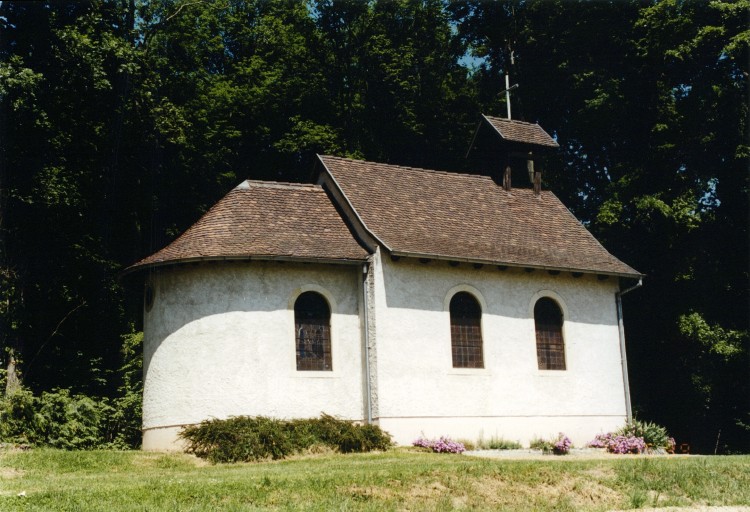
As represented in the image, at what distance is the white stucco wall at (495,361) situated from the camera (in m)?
23.5

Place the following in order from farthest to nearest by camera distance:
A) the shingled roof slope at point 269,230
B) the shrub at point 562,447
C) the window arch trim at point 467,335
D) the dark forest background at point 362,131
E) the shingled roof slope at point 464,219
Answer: the dark forest background at point 362,131 < the shingled roof slope at point 464,219 < the window arch trim at point 467,335 < the shrub at point 562,447 < the shingled roof slope at point 269,230

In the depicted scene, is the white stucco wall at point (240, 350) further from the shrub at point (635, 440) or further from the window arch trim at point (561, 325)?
the shrub at point (635, 440)

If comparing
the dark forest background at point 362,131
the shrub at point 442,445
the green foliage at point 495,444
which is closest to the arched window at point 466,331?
the green foliage at point 495,444

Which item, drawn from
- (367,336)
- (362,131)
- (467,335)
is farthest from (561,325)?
(362,131)

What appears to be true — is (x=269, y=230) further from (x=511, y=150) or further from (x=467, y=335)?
(x=511, y=150)

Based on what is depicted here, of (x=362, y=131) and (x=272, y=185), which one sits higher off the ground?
(x=362, y=131)

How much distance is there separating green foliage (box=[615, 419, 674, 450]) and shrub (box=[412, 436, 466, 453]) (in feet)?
18.9

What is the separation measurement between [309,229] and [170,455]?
6.98 m

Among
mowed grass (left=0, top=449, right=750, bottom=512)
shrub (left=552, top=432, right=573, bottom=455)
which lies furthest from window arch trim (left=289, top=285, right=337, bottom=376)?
shrub (left=552, top=432, right=573, bottom=455)

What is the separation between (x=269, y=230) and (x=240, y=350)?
3.23m

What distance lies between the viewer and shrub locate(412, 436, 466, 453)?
2253 centimetres

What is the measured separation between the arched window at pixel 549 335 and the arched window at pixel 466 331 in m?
1.99

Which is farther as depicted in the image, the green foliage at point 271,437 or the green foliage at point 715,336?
the green foliage at point 715,336

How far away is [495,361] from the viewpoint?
82.2 feet
